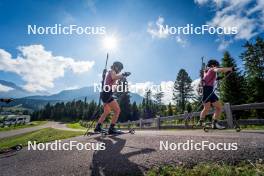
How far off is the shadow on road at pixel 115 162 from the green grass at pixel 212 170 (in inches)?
15.8

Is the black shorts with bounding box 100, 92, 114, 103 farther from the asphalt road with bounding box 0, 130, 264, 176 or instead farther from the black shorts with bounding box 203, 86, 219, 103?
the black shorts with bounding box 203, 86, 219, 103

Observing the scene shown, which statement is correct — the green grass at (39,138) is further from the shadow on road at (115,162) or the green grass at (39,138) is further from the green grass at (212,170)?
the green grass at (212,170)

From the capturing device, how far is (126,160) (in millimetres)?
4262

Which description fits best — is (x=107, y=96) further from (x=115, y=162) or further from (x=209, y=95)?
(x=209, y=95)

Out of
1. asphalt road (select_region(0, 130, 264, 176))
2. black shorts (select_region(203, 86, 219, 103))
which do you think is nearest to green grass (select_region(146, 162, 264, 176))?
asphalt road (select_region(0, 130, 264, 176))

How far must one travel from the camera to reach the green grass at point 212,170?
10.5 feet

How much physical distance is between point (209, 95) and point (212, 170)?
16.1 feet

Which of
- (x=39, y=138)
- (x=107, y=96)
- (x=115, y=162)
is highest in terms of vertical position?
(x=107, y=96)

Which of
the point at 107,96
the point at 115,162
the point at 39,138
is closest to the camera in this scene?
the point at 115,162

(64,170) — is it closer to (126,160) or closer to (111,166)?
(111,166)

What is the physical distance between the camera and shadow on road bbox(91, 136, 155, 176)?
12.2ft

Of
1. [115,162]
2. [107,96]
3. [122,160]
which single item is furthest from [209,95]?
[115,162]

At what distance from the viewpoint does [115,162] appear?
13.9 feet

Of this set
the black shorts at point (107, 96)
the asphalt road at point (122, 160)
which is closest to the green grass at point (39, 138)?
the black shorts at point (107, 96)
